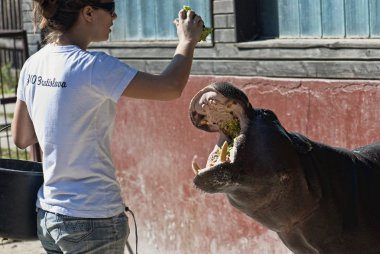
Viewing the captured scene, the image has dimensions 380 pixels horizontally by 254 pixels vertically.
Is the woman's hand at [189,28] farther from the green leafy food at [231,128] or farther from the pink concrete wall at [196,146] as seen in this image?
the pink concrete wall at [196,146]

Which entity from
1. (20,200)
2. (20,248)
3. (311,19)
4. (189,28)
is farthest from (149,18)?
(189,28)

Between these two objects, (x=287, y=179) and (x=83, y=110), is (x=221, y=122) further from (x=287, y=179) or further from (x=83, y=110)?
(x=83, y=110)

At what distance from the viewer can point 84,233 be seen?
12.0ft

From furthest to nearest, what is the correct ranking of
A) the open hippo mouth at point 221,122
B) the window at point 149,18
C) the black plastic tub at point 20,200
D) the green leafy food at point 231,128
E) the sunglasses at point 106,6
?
the window at point 149,18 → the black plastic tub at point 20,200 → the sunglasses at point 106,6 → the green leafy food at point 231,128 → the open hippo mouth at point 221,122

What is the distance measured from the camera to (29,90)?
3863 millimetres

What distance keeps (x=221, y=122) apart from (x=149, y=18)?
158 inches

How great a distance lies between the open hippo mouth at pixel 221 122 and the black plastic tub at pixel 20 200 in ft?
3.83

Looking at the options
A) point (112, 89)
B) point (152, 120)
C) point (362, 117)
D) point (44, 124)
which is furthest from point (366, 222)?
point (152, 120)

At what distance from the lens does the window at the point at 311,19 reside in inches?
210

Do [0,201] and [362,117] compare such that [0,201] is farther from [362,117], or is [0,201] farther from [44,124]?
[362,117]

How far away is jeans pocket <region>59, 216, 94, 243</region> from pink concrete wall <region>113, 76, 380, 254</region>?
204 centimetres

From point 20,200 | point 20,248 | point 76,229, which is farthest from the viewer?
point 20,248

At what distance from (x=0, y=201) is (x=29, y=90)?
531 mm

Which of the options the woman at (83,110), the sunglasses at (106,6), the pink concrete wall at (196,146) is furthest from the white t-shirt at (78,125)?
the pink concrete wall at (196,146)
